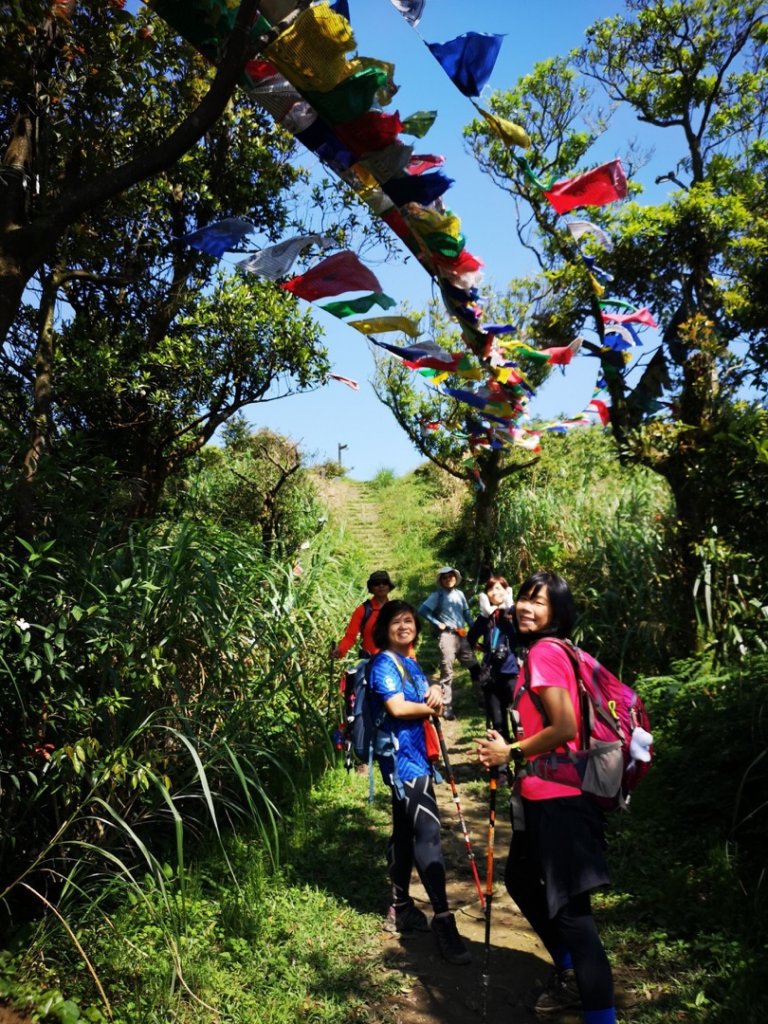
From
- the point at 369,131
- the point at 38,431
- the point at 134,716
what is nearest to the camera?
the point at 369,131

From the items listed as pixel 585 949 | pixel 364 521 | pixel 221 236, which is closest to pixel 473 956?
pixel 585 949

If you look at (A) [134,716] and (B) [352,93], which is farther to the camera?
(A) [134,716]

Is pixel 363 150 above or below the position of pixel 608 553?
above

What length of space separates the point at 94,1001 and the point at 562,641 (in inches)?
96.0

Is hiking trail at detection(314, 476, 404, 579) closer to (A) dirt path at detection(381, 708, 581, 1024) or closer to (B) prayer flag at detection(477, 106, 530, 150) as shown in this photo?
(A) dirt path at detection(381, 708, 581, 1024)

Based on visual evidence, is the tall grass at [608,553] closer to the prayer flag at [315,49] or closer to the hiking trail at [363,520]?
the hiking trail at [363,520]

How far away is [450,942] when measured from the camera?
3.66 meters

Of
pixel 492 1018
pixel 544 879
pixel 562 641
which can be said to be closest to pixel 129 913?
pixel 492 1018

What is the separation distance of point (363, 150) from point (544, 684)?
289cm

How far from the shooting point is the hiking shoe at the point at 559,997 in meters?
3.21

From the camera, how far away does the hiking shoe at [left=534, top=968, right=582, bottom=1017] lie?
3.21 metres

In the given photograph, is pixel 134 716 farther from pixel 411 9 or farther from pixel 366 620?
pixel 411 9

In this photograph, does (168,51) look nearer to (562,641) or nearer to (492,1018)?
(562,641)

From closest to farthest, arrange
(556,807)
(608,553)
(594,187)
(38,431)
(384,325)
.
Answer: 1. (556,807)
2. (38,431)
3. (384,325)
4. (594,187)
5. (608,553)
